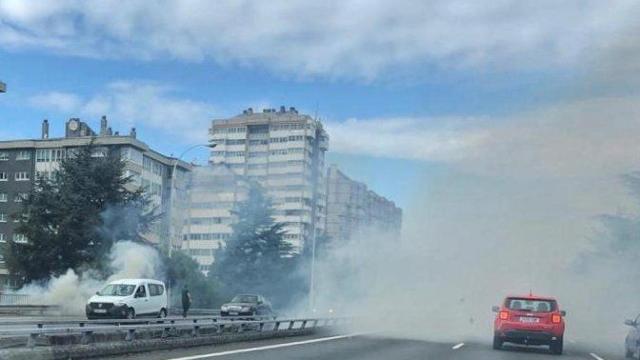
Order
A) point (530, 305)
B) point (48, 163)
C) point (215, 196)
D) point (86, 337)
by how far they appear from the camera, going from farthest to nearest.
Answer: point (48, 163) → point (215, 196) → point (530, 305) → point (86, 337)

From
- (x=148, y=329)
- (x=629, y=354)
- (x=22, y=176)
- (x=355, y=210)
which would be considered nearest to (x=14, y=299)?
(x=355, y=210)

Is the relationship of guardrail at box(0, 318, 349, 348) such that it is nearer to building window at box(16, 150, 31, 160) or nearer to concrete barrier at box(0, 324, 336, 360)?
concrete barrier at box(0, 324, 336, 360)

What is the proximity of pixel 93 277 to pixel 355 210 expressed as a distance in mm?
17146

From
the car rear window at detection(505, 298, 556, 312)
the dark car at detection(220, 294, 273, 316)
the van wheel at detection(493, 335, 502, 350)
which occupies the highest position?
the car rear window at detection(505, 298, 556, 312)

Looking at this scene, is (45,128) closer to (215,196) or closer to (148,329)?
(215,196)

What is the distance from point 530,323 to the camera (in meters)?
21.7

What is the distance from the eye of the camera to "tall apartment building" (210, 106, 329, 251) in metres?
57.6

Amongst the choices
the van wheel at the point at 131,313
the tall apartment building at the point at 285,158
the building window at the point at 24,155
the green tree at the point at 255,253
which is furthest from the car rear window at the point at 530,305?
the building window at the point at 24,155

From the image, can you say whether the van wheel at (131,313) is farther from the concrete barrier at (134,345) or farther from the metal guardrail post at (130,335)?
the metal guardrail post at (130,335)

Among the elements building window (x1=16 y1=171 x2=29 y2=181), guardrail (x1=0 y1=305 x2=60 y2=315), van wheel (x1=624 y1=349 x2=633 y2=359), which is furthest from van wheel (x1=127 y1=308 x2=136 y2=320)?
building window (x1=16 y1=171 x2=29 y2=181)

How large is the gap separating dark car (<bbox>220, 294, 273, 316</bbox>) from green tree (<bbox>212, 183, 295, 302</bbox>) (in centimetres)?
1541

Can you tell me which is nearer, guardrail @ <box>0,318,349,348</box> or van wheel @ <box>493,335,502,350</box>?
guardrail @ <box>0,318,349,348</box>

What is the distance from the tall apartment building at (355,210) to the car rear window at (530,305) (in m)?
23.4

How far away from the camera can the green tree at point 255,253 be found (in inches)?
2233
